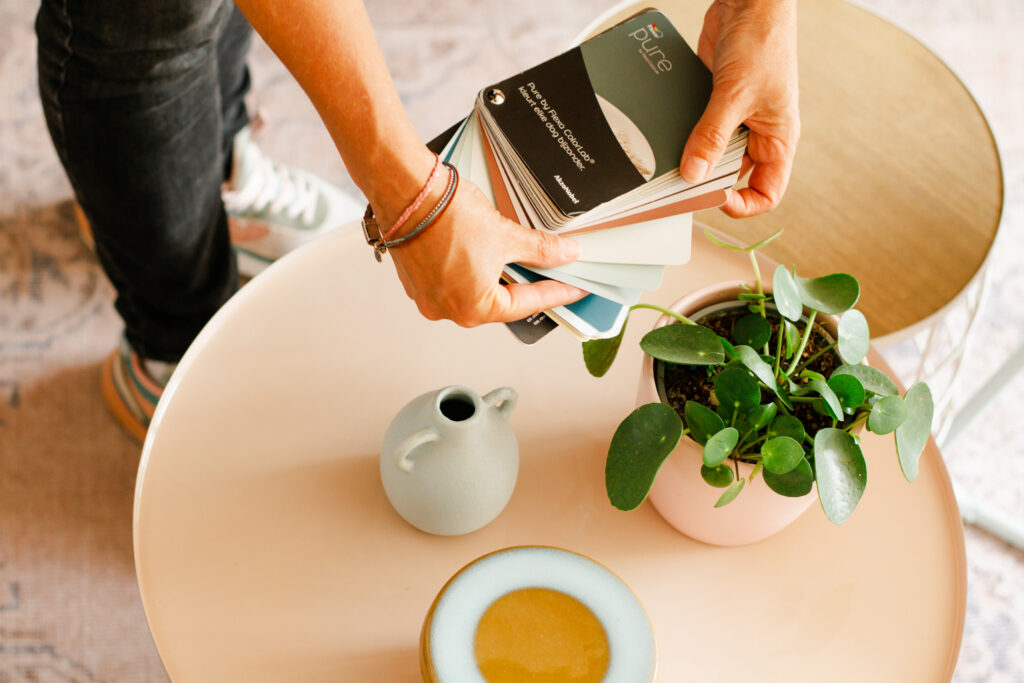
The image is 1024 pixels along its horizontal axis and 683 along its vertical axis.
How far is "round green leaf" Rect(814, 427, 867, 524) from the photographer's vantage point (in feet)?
1.89

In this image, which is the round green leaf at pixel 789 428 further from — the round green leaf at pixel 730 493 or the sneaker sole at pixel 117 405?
the sneaker sole at pixel 117 405

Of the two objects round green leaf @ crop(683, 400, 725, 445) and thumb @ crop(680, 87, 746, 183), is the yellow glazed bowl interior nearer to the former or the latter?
round green leaf @ crop(683, 400, 725, 445)

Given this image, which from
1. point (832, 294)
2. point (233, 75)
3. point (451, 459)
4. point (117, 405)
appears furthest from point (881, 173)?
point (117, 405)

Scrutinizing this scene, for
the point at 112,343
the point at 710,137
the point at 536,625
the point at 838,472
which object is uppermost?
the point at 710,137

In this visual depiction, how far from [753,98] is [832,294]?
0.23 m

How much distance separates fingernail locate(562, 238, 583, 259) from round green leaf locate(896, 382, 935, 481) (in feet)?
0.94

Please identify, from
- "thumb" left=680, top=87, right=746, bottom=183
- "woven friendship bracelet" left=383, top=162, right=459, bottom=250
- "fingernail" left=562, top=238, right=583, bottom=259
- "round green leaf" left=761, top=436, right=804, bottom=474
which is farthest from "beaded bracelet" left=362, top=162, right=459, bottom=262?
"round green leaf" left=761, top=436, right=804, bottom=474

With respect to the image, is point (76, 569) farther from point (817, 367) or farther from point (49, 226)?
point (817, 367)

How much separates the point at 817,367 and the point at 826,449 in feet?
0.42

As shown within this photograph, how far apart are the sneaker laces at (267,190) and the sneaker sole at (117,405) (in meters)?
0.32

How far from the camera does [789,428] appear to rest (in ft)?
1.98

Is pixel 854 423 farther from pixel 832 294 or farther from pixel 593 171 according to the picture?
pixel 593 171

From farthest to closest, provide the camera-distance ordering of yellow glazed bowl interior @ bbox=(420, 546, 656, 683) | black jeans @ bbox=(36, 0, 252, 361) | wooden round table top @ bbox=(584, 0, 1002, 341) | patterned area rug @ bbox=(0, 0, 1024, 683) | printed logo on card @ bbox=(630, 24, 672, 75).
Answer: patterned area rug @ bbox=(0, 0, 1024, 683) < wooden round table top @ bbox=(584, 0, 1002, 341) < black jeans @ bbox=(36, 0, 252, 361) < printed logo on card @ bbox=(630, 24, 672, 75) < yellow glazed bowl interior @ bbox=(420, 546, 656, 683)

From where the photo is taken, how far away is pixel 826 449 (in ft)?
1.92
